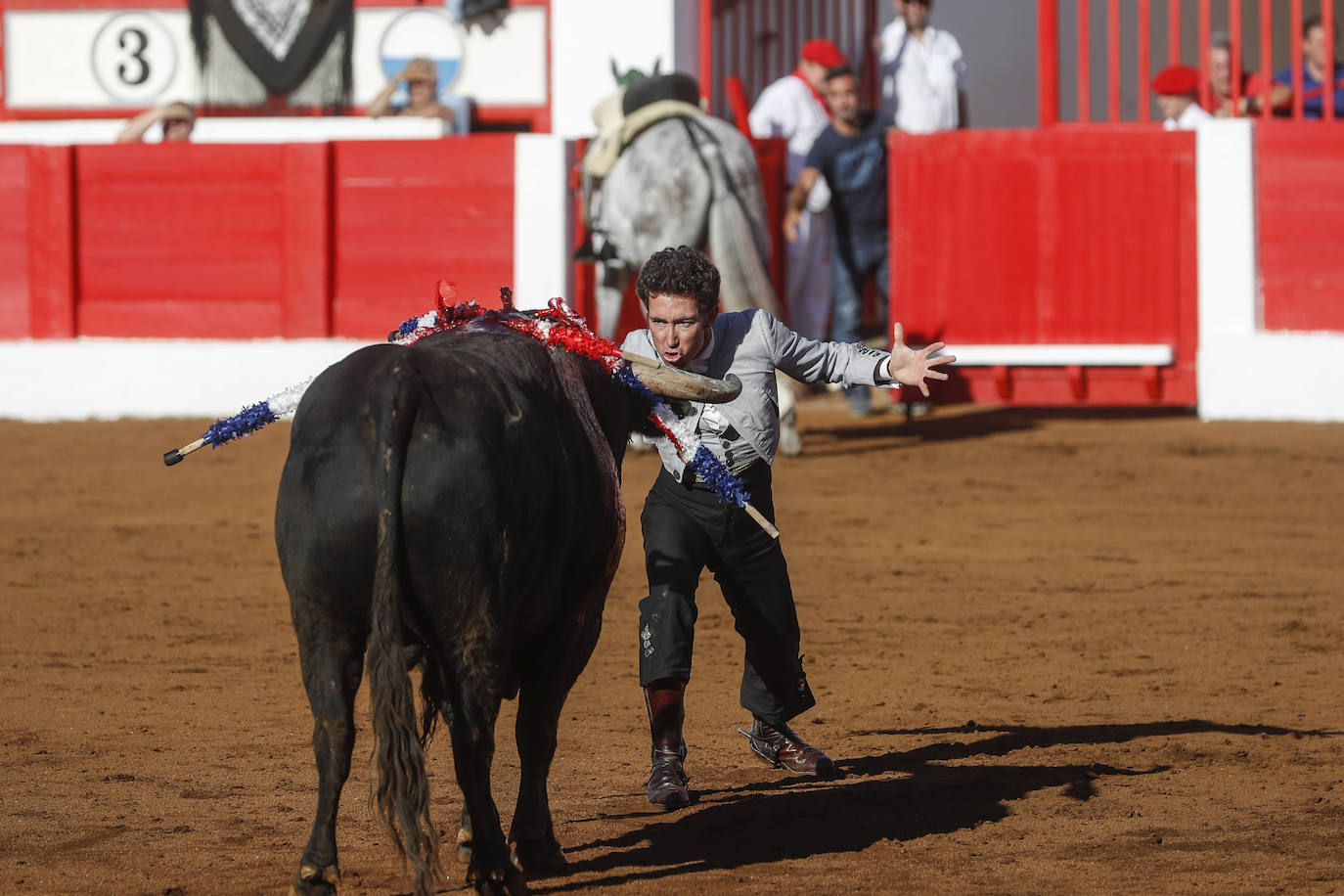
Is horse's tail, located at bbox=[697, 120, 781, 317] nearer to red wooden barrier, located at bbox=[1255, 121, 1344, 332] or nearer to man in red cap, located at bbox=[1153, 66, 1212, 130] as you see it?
man in red cap, located at bbox=[1153, 66, 1212, 130]

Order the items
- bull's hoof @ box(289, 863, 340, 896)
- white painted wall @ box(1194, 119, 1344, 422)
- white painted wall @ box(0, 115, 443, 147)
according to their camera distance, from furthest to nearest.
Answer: white painted wall @ box(0, 115, 443, 147) < white painted wall @ box(1194, 119, 1344, 422) < bull's hoof @ box(289, 863, 340, 896)

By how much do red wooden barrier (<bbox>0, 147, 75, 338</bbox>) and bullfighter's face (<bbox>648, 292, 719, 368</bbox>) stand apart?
9513mm

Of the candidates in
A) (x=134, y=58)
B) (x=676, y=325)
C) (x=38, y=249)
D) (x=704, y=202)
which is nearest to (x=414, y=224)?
(x=38, y=249)

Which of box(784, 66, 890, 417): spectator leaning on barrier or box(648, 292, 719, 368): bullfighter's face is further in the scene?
box(784, 66, 890, 417): spectator leaning on barrier

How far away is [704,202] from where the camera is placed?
33.1ft

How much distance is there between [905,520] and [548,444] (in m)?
5.29

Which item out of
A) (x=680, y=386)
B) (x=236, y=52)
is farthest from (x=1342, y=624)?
(x=236, y=52)

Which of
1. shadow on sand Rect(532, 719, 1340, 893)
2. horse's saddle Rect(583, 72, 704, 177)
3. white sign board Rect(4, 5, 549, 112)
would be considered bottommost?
shadow on sand Rect(532, 719, 1340, 893)

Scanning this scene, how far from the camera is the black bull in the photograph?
11.0ft

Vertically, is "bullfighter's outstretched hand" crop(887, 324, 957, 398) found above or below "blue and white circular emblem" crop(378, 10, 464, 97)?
below

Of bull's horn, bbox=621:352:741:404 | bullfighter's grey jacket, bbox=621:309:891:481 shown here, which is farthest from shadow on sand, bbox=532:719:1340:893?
bull's horn, bbox=621:352:741:404

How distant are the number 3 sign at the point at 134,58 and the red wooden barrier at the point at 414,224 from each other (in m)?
3.13

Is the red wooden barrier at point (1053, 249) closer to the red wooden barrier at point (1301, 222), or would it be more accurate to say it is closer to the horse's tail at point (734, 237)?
the red wooden barrier at point (1301, 222)

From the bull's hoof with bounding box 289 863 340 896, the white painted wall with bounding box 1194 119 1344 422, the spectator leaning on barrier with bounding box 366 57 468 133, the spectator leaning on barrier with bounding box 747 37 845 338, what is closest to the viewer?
the bull's hoof with bounding box 289 863 340 896
